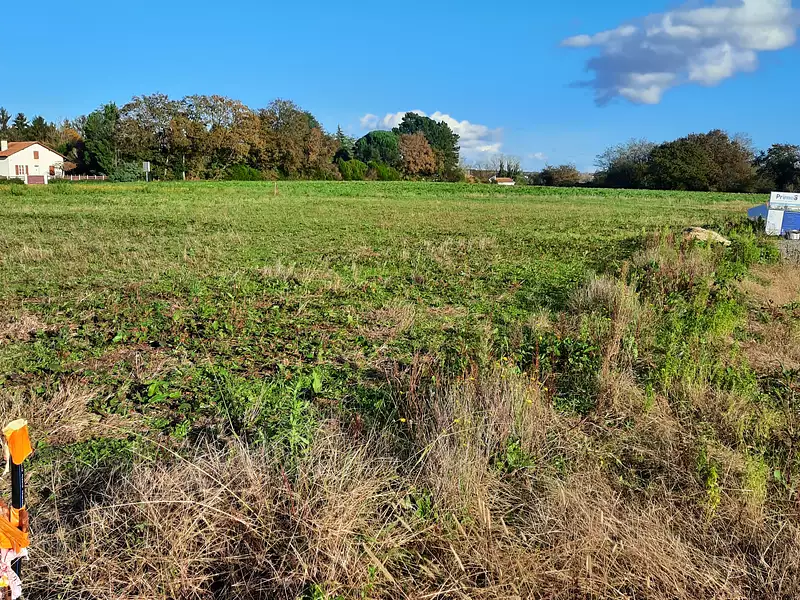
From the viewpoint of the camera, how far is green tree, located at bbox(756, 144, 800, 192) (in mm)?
59844

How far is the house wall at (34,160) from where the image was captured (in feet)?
204

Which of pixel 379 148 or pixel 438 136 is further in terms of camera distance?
pixel 438 136

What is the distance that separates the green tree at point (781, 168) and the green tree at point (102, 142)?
6918cm

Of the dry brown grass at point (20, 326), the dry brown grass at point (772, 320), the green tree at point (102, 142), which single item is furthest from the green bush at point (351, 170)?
the dry brown grass at point (20, 326)

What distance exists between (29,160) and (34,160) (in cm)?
66

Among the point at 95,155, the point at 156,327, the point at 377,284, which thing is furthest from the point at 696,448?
the point at 95,155

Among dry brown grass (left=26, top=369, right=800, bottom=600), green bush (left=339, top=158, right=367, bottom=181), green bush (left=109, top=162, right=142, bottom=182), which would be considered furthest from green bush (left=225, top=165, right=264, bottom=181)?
dry brown grass (left=26, top=369, right=800, bottom=600)

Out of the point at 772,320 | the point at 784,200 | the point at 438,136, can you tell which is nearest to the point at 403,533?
the point at 772,320

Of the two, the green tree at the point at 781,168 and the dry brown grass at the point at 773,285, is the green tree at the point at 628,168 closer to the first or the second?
the green tree at the point at 781,168

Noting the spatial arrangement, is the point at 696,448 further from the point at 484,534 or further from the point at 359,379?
the point at 359,379

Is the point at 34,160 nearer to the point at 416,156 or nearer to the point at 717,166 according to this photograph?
the point at 416,156

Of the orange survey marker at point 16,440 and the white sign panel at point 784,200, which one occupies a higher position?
the white sign panel at point 784,200

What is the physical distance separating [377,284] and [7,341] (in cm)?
444

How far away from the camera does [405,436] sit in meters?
3.37
